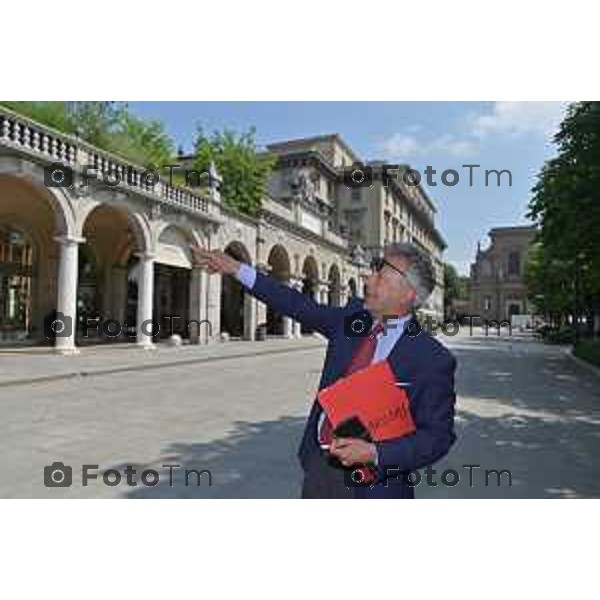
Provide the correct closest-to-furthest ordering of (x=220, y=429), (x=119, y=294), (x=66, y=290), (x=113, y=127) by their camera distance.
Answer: (x=220, y=429) → (x=66, y=290) → (x=119, y=294) → (x=113, y=127)

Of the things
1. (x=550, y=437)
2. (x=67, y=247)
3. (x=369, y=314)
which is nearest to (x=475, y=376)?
(x=550, y=437)

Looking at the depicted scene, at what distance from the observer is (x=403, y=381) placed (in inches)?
97.8

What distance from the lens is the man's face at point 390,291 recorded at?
2.60 metres

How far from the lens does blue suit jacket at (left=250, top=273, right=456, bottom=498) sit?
2406mm

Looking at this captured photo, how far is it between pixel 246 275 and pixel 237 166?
3739cm

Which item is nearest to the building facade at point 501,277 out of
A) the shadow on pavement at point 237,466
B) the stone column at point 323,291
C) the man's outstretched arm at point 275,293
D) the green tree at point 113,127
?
the stone column at point 323,291

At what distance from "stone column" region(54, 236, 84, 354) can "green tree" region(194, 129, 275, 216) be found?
59.8 feet

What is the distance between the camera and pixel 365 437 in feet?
7.99

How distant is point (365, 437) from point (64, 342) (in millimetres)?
17771

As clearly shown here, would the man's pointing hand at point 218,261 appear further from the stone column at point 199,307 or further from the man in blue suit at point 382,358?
the stone column at point 199,307

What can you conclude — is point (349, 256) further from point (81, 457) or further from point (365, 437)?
point (365, 437)

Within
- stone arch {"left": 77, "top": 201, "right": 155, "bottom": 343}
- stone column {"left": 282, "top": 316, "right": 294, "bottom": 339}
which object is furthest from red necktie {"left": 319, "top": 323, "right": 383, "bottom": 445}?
stone column {"left": 282, "top": 316, "right": 294, "bottom": 339}

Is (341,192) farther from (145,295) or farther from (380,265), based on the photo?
(380,265)

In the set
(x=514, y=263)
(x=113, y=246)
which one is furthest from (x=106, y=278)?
(x=514, y=263)
